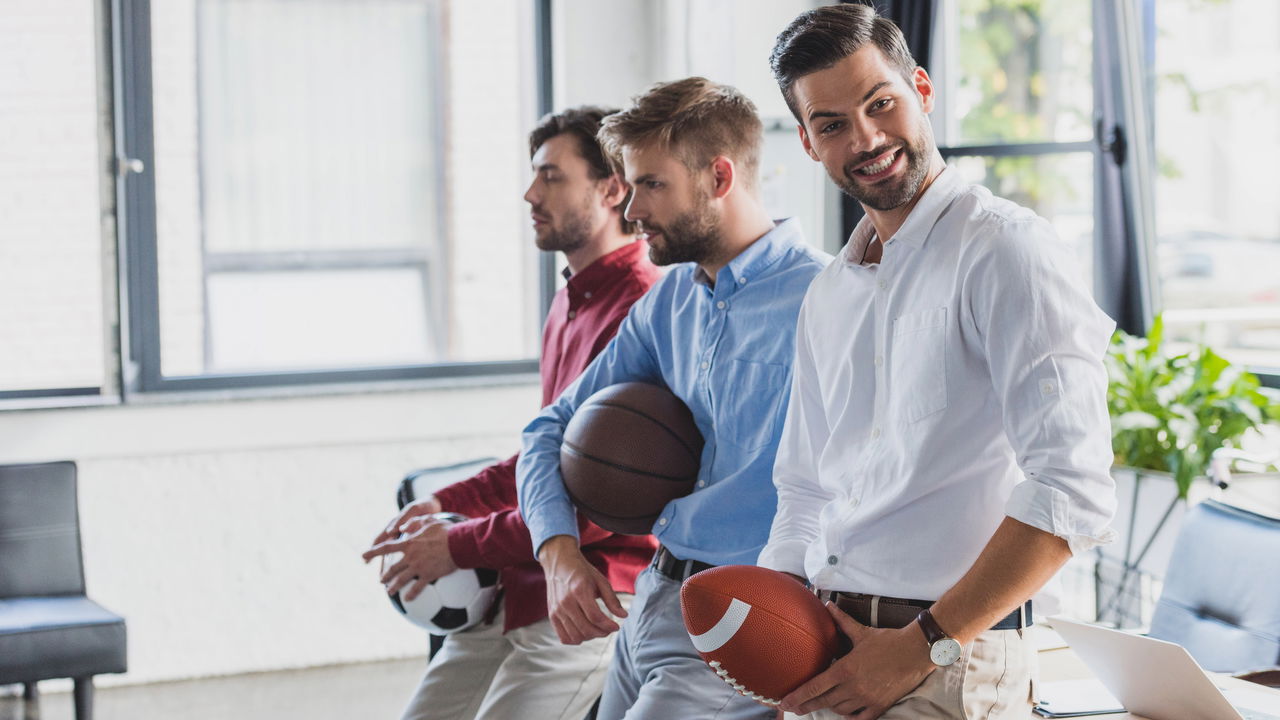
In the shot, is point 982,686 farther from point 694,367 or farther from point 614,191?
point 614,191

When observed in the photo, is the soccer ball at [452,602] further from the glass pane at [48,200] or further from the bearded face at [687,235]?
the glass pane at [48,200]

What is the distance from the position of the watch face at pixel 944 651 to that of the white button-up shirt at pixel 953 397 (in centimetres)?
8

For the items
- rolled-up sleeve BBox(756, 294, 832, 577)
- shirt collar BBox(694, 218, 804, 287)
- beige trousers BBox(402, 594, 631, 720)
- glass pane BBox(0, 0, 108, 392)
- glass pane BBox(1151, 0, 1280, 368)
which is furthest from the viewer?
glass pane BBox(0, 0, 108, 392)

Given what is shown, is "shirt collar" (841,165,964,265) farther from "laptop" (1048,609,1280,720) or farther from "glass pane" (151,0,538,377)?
"glass pane" (151,0,538,377)

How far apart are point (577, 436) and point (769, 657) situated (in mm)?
723

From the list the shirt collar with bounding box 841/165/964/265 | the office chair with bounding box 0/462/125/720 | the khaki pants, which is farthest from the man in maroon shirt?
the office chair with bounding box 0/462/125/720

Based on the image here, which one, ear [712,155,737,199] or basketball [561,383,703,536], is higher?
ear [712,155,737,199]

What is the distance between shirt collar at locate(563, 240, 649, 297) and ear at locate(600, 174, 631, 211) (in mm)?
119

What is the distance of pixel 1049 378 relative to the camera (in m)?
1.10

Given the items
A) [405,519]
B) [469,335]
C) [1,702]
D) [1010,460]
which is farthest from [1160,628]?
[1,702]

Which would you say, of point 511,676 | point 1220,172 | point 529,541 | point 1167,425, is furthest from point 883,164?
point 1220,172

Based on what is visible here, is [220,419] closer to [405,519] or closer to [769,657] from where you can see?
[405,519]

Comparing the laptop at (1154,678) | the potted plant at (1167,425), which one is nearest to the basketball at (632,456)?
the laptop at (1154,678)

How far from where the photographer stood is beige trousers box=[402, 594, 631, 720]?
6.75ft
